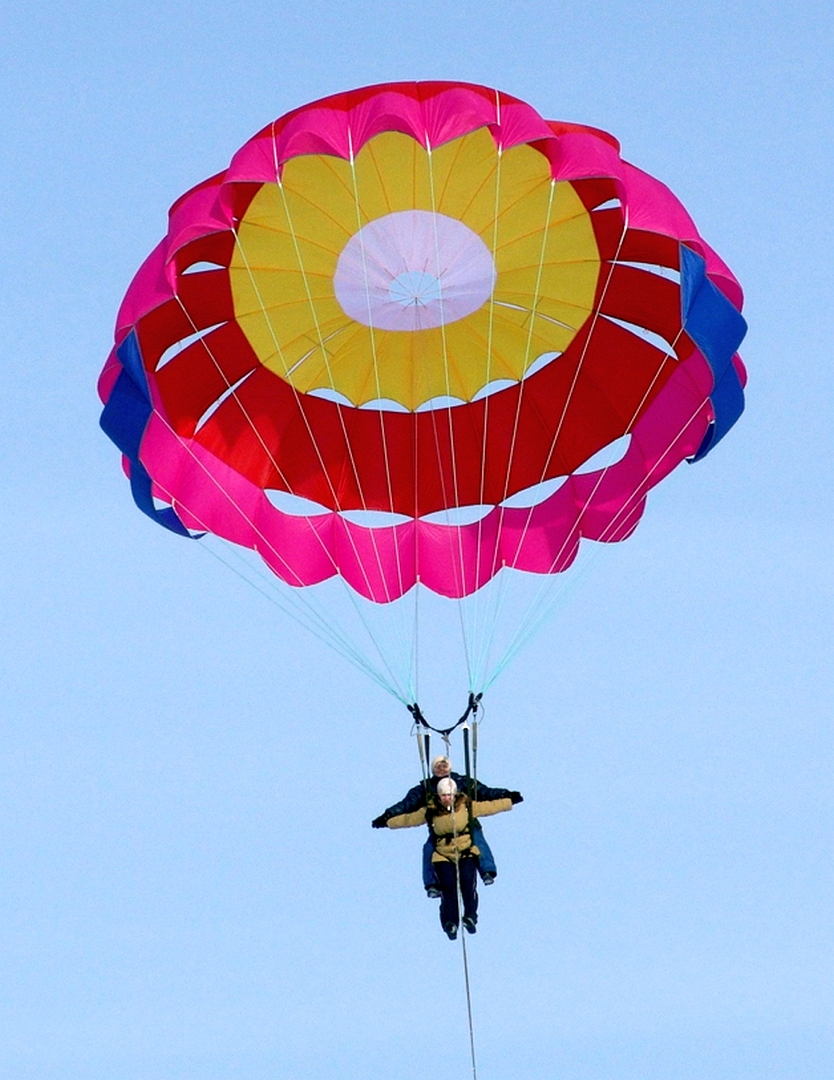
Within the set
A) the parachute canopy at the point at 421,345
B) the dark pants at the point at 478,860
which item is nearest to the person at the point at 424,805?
the dark pants at the point at 478,860

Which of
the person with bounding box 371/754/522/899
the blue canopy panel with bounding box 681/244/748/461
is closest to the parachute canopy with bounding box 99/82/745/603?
the blue canopy panel with bounding box 681/244/748/461

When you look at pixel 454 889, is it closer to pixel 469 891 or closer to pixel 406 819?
pixel 469 891

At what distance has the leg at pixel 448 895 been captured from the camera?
1573cm

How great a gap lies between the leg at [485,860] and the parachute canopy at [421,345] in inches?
93.7

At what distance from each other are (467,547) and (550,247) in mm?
2353

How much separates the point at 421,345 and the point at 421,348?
3 centimetres

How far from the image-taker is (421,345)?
17.7m

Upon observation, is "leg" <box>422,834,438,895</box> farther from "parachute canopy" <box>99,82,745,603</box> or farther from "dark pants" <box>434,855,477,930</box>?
"parachute canopy" <box>99,82,745,603</box>

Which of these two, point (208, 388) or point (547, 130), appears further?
point (208, 388)

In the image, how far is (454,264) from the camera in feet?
55.7

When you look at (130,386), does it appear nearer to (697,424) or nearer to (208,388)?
(208,388)

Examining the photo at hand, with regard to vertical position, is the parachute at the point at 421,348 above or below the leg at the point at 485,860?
above

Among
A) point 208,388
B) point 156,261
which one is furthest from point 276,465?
point 156,261

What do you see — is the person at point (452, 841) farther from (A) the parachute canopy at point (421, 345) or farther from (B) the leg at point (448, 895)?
(A) the parachute canopy at point (421, 345)
